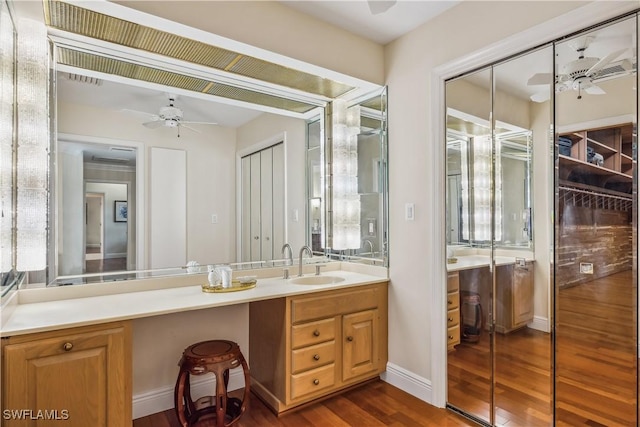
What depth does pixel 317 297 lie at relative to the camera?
2.28 m

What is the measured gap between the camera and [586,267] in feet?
5.74

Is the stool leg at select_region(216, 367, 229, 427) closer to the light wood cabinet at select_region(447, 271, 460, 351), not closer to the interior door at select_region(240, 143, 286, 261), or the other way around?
the interior door at select_region(240, 143, 286, 261)

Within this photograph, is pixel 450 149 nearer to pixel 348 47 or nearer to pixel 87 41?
pixel 348 47

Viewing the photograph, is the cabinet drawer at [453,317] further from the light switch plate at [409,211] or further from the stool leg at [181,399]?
the stool leg at [181,399]

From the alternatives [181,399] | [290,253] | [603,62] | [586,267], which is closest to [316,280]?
[290,253]

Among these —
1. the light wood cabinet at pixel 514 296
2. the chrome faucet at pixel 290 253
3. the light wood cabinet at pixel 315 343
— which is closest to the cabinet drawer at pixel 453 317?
the light wood cabinet at pixel 514 296

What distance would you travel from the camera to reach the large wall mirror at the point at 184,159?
6.65 ft

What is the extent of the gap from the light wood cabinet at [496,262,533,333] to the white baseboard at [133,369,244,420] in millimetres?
1909

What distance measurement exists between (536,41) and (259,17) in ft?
5.16

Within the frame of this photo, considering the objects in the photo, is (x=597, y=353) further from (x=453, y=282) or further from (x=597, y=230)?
(x=453, y=282)

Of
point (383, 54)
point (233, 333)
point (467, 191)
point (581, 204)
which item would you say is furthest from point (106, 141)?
point (581, 204)

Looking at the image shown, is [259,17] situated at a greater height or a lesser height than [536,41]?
greater

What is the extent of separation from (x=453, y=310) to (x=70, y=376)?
7.02ft

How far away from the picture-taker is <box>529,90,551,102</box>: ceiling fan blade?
1860 mm
